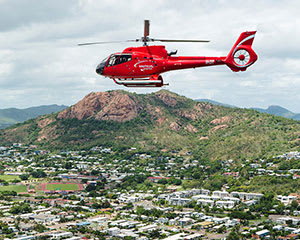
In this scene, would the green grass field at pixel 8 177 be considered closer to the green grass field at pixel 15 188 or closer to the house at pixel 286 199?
the green grass field at pixel 15 188

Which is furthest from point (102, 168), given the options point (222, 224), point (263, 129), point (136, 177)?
point (222, 224)

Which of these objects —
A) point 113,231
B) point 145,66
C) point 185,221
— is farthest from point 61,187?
point 145,66

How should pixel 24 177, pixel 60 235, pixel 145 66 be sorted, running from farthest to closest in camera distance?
1. pixel 24 177
2. pixel 60 235
3. pixel 145 66

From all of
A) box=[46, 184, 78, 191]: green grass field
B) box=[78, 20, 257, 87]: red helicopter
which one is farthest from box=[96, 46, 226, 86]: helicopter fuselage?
box=[46, 184, 78, 191]: green grass field

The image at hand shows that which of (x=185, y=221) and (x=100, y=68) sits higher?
(x=100, y=68)

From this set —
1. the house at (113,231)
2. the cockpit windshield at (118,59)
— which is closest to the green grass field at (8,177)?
the house at (113,231)

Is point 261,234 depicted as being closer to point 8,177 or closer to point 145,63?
point 145,63

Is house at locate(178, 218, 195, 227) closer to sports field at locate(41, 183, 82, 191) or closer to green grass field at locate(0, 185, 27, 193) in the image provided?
sports field at locate(41, 183, 82, 191)
